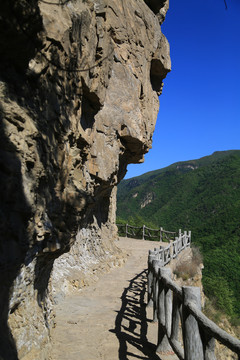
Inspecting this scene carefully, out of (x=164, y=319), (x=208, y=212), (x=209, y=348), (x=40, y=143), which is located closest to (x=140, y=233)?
(x=164, y=319)

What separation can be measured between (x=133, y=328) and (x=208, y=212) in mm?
40331

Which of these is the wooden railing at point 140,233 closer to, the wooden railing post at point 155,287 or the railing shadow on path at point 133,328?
the railing shadow on path at point 133,328

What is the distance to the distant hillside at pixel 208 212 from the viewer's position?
2280 cm

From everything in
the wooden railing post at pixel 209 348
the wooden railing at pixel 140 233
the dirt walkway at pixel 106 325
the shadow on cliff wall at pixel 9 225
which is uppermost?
the shadow on cliff wall at pixel 9 225

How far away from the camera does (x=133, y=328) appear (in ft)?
17.9

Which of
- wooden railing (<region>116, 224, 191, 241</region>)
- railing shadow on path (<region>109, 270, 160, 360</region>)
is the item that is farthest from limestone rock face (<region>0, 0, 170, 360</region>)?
wooden railing (<region>116, 224, 191, 241</region>)

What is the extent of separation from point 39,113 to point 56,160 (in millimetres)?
626

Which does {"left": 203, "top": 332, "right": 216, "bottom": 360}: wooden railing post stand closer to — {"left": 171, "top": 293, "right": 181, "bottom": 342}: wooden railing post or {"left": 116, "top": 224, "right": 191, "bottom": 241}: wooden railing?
{"left": 171, "top": 293, "right": 181, "bottom": 342}: wooden railing post

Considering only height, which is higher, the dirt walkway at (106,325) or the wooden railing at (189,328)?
the wooden railing at (189,328)

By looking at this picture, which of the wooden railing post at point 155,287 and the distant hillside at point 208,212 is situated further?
the distant hillside at point 208,212

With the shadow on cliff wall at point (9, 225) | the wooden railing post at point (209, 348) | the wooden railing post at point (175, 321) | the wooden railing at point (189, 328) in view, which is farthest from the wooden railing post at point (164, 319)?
the shadow on cliff wall at point (9, 225)

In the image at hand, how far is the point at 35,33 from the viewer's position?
124 inches

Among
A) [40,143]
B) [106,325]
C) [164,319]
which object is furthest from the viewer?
[106,325]

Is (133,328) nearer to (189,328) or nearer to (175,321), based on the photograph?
(175,321)
